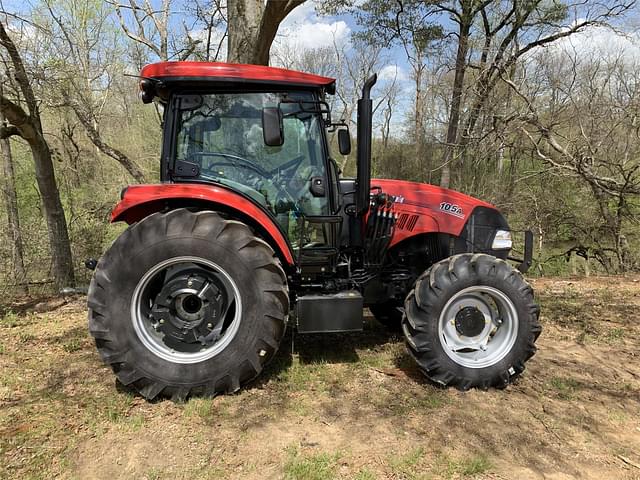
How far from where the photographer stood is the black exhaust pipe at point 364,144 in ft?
10.0

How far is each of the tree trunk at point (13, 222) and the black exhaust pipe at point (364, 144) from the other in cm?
644

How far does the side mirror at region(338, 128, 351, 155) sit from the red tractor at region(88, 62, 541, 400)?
11mm

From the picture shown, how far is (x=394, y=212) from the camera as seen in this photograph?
146 inches

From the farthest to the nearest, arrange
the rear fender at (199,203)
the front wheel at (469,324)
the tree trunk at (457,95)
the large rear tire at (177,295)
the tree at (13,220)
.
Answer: the tree trunk at (457,95)
the tree at (13,220)
the front wheel at (469,324)
the rear fender at (199,203)
the large rear tire at (177,295)

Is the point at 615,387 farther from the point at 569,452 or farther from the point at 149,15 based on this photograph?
the point at 149,15

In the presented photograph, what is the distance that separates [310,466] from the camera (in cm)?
Answer: 227

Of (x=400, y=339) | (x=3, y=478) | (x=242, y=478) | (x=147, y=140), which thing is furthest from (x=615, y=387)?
(x=147, y=140)

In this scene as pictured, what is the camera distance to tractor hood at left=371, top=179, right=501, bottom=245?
3643mm

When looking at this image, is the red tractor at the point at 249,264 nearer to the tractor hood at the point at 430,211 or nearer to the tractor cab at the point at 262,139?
the tractor cab at the point at 262,139

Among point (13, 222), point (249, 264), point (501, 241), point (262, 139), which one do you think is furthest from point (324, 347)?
point (13, 222)

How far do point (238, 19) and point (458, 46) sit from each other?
10.2 m

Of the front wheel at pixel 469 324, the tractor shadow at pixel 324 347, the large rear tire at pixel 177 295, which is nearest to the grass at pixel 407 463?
the front wheel at pixel 469 324

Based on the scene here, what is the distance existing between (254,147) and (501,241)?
7.08ft

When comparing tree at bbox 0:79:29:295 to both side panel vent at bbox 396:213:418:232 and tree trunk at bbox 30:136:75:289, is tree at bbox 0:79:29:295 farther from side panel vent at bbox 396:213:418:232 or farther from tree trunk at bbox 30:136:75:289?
side panel vent at bbox 396:213:418:232
